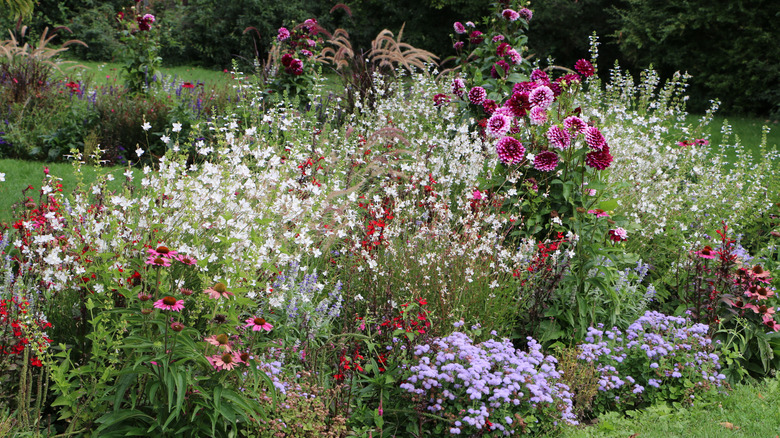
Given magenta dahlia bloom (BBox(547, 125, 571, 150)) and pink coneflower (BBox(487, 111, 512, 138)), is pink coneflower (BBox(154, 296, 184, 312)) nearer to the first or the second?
magenta dahlia bloom (BBox(547, 125, 571, 150))

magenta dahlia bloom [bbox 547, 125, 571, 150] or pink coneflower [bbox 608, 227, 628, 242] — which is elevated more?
magenta dahlia bloom [bbox 547, 125, 571, 150]

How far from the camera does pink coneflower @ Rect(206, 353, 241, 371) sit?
2.45 m

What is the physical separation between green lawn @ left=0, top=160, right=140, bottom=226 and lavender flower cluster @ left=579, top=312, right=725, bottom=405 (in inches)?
169

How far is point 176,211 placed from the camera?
3.33m

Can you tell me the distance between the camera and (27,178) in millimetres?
6512

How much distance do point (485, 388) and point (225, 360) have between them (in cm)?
131

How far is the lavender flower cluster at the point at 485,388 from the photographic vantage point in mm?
3105

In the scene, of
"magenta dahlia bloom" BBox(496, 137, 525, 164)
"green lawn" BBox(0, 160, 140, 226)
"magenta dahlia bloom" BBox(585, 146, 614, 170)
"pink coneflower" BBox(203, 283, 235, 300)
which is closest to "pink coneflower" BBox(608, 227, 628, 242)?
"magenta dahlia bloom" BBox(585, 146, 614, 170)

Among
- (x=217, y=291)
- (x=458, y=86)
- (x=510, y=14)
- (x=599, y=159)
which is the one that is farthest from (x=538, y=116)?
(x=510, y=14)

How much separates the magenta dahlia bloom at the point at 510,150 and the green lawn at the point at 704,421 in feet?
6.00


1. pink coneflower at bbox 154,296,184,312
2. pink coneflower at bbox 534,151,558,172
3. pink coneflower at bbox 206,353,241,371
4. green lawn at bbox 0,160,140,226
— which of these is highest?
pink coneflower at bbox 534,151,558,172

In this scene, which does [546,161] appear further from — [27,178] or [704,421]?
[27,178]

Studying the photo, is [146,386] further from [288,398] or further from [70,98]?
[70,98]

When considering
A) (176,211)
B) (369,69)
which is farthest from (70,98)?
(176,211)
